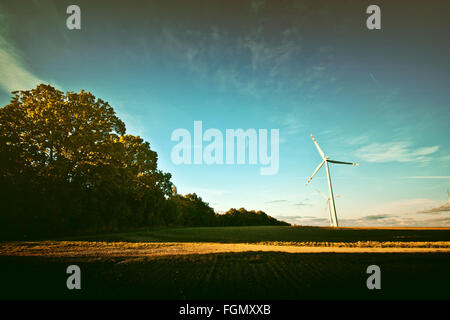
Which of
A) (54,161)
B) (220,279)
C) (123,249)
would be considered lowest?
(123,249)

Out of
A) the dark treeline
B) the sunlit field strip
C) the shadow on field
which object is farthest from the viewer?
the dark treeline

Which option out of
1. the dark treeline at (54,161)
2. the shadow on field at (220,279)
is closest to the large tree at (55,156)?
the dark treeline at (54,161)

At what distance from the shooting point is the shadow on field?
5.69 m

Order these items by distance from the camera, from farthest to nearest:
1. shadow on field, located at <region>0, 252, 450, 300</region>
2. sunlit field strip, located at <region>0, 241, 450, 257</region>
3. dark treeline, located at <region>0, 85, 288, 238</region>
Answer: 1. dark treeline, located at <region>0, 85, 288, 238</region>
2. sunlit field strip, located at <region>0, 241, 450, 257</region>
3. shadow on field, located at <region>0, 252, 450, 300</region>

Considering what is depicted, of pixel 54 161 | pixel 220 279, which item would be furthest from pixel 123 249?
pixel 54 161

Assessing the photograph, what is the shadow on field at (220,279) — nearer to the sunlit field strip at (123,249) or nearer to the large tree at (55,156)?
the sunlit field strip at (123,249)

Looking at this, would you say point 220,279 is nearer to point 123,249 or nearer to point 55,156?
point 123,249

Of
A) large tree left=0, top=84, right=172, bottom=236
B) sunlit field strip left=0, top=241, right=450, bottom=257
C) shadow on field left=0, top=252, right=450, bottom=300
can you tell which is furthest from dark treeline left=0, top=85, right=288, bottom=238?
shadow on field left=0, top=252, right=450, bottom=300

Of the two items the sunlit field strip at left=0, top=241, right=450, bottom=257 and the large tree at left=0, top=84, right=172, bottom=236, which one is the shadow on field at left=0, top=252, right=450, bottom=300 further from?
the large tree at left=0, top=84, right=172, bottom=236

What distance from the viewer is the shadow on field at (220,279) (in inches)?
224

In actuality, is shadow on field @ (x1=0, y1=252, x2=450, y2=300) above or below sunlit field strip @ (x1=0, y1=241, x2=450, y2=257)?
above

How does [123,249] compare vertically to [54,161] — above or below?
below

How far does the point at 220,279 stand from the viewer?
22.4 feet

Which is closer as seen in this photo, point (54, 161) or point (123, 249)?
point (123, 249)
